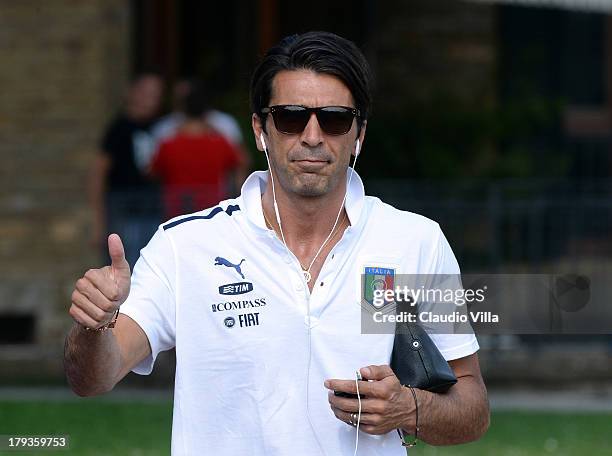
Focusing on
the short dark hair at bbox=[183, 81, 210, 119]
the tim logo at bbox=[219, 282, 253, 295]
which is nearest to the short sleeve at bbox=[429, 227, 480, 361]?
the tim logo at bbox=[219, 282, 253, 295]

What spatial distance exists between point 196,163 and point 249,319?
7.08 metres

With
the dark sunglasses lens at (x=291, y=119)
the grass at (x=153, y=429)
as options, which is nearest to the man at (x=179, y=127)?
the grass at (x=153, y=429)

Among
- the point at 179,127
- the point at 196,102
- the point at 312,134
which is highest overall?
the point at 196,102

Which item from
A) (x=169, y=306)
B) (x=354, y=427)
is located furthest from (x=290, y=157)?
(x=354, y=427)

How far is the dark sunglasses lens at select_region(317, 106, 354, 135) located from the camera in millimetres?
3873

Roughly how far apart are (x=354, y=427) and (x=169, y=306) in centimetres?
58

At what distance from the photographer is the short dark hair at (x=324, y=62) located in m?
3.85

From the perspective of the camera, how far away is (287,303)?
12.2ft

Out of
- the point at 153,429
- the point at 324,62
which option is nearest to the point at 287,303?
the point at 324,62

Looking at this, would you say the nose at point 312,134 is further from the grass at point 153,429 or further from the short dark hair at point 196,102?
the short dark hair at point 196,102

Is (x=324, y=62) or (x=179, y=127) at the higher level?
(x=179, y=127)

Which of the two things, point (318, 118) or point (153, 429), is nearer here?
point (318, 118)

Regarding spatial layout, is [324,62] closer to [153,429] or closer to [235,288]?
[235,288]

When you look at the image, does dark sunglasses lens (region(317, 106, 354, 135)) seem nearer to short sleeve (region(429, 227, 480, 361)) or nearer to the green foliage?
short sleeve (region(429, 227, 480, 361))
